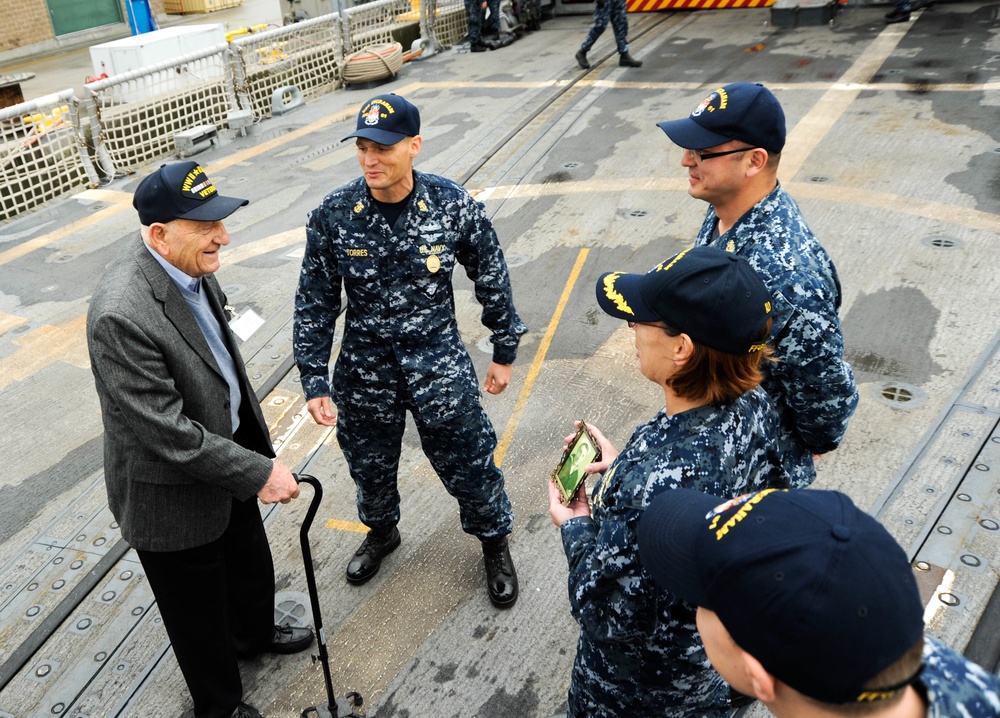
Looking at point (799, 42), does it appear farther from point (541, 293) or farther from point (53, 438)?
point (53, 438)

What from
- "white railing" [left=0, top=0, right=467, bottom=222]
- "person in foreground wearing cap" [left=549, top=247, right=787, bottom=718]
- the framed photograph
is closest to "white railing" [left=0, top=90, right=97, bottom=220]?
"white railing" [left=0, top=0, right=467, bottom=222]

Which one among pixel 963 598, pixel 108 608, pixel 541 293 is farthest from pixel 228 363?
pixel 541 293

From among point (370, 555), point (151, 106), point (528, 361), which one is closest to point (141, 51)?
point (151, 106)

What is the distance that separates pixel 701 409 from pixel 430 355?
162 cm

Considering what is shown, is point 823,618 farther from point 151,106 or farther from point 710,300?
point 151,106

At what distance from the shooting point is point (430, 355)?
3.57 meters

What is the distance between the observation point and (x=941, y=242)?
21.5 feet

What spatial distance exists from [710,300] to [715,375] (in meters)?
0.20

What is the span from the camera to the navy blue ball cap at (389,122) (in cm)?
338

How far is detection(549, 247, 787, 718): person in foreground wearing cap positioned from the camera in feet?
6.93

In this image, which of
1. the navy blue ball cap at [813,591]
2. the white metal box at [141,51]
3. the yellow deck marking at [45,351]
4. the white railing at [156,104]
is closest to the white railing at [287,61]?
the white railing at [156,104]

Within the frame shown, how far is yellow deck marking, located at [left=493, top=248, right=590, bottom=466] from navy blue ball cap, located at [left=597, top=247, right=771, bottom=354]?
86.7 inches

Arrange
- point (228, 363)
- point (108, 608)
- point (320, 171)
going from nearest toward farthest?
point (228, 363) < point (108, 608) < point (320, 171)

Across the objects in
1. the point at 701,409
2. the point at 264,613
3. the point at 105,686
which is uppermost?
the point at 701,409
